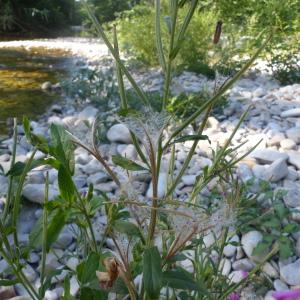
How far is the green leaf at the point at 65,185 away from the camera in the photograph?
0.59 metres

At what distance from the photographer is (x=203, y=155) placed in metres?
2.67

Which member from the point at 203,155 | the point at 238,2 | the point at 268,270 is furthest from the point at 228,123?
the point at 238,2

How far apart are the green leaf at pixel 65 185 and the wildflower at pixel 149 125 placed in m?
0.11

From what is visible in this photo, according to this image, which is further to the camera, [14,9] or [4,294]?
[14,9]

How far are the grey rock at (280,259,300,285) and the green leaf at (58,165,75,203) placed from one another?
115 cm

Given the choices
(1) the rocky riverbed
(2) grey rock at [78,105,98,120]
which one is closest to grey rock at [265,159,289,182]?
(1) the rocky riverbed

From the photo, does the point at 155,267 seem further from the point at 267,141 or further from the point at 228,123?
the point at 228,123

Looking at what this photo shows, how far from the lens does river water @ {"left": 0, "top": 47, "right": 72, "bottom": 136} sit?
438 centimetres

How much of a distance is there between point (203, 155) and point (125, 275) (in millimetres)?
2065

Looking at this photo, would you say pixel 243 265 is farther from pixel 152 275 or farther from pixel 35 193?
pixel 152 275

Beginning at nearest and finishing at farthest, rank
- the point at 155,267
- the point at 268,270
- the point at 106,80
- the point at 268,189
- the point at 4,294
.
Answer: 1. the point at 155,267
2. the point at 4,294
3. the point at 268,270
4. the point at 268,189
5. the point at 106,80

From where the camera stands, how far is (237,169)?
2.31m

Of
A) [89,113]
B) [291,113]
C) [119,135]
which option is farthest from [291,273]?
[89,113]

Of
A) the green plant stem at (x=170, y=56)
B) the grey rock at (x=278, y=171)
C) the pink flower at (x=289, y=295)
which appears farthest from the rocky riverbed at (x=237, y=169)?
the pink flower at (x=289, y=295)
